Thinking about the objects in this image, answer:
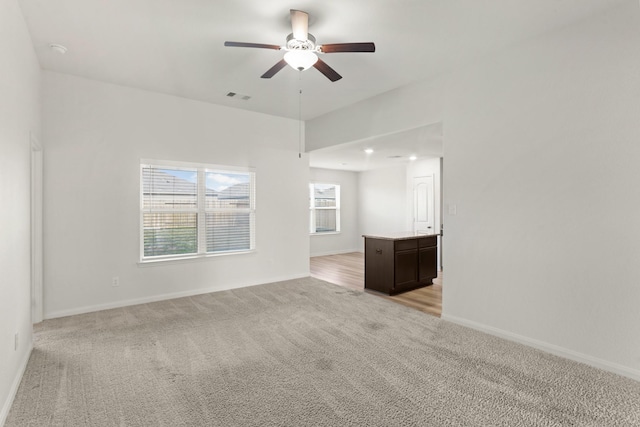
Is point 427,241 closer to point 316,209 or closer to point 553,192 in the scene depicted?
point 553,192

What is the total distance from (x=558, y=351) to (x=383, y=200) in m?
6.71

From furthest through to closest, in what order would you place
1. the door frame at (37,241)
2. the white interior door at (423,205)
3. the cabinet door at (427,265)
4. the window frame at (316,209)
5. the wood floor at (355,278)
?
1. the window frame at (316,209)
2. the white interior door at (423,205)
3. the cabinet door at (427,265)
4. the wood floor at (355,278)
5. the door frame at (37,241)

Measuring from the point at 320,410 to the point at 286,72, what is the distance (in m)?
3.46

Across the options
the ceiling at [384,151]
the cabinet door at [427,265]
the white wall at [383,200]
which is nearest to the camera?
the ceiling at [384,151]

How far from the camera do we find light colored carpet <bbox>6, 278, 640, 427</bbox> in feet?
6.85

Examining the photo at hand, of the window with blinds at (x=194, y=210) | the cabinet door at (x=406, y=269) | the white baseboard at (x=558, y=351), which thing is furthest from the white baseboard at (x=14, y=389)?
the cabinet door at (x=406, y=269)

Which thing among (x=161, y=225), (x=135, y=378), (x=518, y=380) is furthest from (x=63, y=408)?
(x=518, y=380)

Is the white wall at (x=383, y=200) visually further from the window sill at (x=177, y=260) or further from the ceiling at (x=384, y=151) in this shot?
the window sill at (x=177, y=260)

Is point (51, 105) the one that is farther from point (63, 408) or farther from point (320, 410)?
point (320, 410)

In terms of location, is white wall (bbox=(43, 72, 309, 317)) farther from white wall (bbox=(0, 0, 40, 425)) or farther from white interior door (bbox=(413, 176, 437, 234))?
white interior door (bbox=(413, 176, 437, 234))

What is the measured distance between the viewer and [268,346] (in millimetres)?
3117

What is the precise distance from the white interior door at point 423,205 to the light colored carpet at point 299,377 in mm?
4216

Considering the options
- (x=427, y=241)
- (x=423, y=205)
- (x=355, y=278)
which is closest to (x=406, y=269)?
(x=427, y=241)

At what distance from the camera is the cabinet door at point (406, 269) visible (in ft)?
16.6
